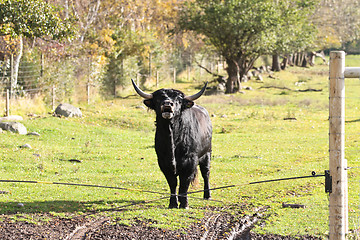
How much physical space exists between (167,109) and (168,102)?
0.40 feet

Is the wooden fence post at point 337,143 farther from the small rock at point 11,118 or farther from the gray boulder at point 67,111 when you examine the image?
the gray boulder at point 67,111

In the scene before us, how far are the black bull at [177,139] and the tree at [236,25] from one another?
2410cm

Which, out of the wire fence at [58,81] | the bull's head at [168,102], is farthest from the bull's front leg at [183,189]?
the wire fence at [58,81]

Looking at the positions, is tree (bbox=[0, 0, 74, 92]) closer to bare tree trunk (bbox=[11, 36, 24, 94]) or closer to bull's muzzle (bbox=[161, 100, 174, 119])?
bare tree trunk (bbox=[11, 36, 24, 94])

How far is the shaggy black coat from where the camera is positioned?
9727mm

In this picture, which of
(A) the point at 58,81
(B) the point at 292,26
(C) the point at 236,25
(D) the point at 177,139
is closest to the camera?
(D) the point at 177,139

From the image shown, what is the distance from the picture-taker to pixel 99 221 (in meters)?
8.98

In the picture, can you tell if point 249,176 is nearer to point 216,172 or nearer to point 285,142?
point 216,172

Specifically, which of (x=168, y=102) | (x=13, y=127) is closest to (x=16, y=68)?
(x=13, y=127)

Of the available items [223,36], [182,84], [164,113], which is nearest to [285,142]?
[164,113]

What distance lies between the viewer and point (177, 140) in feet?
33.2

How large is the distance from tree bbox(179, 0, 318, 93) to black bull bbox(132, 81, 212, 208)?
24.1 meters

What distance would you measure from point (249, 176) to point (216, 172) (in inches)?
38.3

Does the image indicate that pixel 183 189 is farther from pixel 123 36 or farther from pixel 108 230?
pixel 123 36
